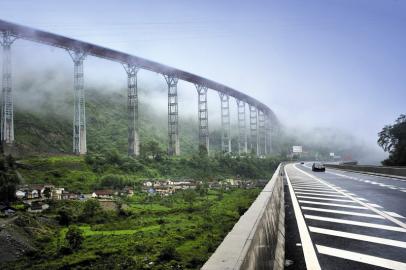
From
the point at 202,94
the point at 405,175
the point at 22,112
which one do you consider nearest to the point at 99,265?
the point at 202,94

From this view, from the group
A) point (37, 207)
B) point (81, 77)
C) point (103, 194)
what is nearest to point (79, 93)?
point (81, 77)

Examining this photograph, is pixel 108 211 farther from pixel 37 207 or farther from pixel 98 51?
pixel 98 51

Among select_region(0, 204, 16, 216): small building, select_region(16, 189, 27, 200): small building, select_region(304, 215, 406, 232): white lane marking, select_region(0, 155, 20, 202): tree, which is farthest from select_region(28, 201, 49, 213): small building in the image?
select_region(304, 215, 406, 232): white lane marking

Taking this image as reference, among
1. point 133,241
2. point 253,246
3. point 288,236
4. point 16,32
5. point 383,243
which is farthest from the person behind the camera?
point 133,241

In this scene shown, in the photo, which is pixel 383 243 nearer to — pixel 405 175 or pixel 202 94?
pixel 405 175

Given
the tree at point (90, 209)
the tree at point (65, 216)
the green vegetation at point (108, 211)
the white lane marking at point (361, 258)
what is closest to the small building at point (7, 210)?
the green vegetation at point (108, 211)

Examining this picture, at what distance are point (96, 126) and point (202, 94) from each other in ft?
364

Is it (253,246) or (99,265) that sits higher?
(253,246)

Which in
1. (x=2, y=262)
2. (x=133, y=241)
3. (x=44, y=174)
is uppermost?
(x=44, y=174)

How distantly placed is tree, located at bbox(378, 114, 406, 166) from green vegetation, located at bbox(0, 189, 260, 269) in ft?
81.0

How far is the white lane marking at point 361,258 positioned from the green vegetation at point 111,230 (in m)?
57.6

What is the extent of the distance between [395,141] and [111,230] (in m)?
59.4

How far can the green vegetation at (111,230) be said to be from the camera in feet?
242

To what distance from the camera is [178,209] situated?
9594 centimetres
